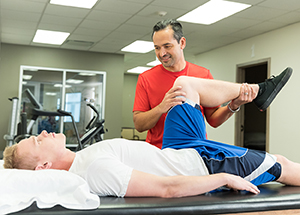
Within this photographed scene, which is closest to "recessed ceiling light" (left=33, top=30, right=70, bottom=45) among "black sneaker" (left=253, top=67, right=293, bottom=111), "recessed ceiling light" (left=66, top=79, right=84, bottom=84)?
"recessed ceiling light" (left=66, top=79, right=84, bottom=84)

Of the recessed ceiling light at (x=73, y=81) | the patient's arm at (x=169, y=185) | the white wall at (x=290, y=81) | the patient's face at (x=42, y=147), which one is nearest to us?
the patient's arm at (x=169, y=185)

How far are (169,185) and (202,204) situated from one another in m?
0.14

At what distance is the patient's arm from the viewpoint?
116cm

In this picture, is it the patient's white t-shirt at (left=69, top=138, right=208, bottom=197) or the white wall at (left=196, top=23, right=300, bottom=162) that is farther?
the white wall at (left=196, top=23, right=300, bottom=162)

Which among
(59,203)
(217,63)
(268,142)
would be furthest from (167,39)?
(217,63)

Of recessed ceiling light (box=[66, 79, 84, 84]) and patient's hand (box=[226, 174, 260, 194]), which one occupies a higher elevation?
recessed ceiling light (box=[66, 79, 84, 84])

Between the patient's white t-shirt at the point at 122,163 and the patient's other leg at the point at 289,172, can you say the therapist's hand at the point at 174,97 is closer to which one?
the patient's white t-shirt at the point at 122,163

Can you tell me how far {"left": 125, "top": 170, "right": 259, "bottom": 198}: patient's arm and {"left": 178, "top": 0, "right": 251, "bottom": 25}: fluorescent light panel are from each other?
3380mm

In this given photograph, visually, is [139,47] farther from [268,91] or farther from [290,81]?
[268,91]

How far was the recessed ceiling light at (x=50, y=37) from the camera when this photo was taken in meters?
5.76

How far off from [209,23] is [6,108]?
4.47 m

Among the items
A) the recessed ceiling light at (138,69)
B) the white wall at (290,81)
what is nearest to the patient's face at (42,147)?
the white wall at (290,81)

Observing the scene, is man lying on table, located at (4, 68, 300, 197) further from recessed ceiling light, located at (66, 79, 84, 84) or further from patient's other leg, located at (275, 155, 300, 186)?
recessed ceiling light, located at (66, 79, 84, 84)

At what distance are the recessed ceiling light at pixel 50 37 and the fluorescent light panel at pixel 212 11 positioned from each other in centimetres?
240
